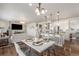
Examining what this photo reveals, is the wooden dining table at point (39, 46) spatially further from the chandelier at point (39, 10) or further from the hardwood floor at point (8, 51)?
the chandelier at point (39, 10)

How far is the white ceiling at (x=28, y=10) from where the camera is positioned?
229 centimetres

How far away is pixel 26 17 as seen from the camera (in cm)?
236

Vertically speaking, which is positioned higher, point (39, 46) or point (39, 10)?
point (39, 10)

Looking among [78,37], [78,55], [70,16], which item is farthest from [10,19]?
[78,55]

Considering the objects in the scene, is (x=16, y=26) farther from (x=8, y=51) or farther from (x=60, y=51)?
(x=60, y=51)

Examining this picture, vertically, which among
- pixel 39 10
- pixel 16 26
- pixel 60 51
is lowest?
pixel 60 51

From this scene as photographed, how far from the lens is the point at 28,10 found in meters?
2.34

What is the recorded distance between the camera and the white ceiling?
2.29 metres

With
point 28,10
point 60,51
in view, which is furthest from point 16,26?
point 60,51

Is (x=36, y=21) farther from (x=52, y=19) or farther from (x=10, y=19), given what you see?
(x=10, y=19)

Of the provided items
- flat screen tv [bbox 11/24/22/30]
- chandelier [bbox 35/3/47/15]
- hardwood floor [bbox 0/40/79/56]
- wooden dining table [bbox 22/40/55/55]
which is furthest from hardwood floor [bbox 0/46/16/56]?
chandelier [bbox 35/3/47/15]

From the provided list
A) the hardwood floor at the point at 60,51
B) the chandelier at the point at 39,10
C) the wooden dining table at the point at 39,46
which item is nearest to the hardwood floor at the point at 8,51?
the hardwood floor at the point at 60,51

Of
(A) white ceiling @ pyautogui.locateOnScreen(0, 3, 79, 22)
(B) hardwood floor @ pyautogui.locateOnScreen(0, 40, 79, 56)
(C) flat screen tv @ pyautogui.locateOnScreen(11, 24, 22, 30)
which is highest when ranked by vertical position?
(A) white ceiling @ pyautogui.locateOnScreen(0, 3, 79, 22)

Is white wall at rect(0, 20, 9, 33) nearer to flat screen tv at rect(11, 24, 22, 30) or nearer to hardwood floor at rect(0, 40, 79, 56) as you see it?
flat screen tv at rect(11, 24, 22, 30)
